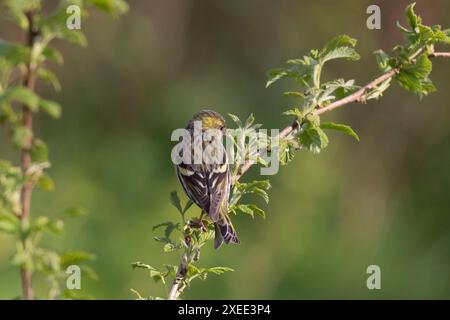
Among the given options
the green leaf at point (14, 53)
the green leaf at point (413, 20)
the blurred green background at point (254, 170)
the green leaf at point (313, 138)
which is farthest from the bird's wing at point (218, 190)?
the blurred green background at point (254, 170)

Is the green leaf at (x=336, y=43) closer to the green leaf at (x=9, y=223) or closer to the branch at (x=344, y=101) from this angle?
the branch at (x=344, y=101)

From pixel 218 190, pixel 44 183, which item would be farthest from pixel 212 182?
pixel 44 183

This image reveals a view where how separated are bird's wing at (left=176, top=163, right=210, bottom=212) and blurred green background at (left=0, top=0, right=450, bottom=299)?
1.95m

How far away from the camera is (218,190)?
3561 mm

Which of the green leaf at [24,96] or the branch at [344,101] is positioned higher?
the branch at [344,101]

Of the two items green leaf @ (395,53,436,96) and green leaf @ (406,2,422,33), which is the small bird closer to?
green leaf @ (395,53,436,96)

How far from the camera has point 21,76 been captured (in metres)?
1.69

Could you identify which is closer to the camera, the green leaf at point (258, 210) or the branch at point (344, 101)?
the green leaf at point (258, 210)

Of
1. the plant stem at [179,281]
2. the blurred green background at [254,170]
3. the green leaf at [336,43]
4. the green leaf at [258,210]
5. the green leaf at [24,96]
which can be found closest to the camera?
the green leaf at [24,96]

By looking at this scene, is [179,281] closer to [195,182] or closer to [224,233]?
[224,233]

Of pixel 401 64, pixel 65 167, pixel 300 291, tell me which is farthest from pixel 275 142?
pixel 65 167

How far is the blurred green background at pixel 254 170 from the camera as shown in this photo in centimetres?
643

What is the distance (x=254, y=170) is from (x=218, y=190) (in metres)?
3.70

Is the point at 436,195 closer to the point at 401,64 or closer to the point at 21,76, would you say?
the point at 401,64
